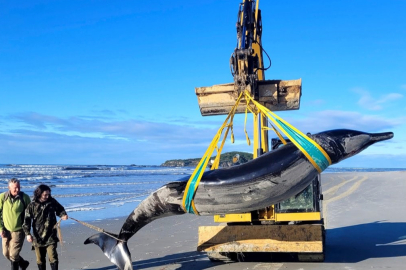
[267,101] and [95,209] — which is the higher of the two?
[267,101]

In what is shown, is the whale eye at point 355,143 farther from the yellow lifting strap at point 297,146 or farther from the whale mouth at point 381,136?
the yellow lifting strap at point 297,146

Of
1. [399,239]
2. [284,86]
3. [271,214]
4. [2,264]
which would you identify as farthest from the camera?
[399,239]

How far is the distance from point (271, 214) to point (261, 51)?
3504 mm

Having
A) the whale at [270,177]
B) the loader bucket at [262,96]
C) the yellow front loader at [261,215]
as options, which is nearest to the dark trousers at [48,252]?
the yellow front loader at [261,215]

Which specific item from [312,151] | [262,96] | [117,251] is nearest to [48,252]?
[117,251]

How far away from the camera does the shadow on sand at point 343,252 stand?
9.02 metres

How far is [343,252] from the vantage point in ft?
31.4

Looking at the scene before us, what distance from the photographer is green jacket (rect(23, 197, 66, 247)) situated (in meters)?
7.33

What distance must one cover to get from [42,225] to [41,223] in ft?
0.12

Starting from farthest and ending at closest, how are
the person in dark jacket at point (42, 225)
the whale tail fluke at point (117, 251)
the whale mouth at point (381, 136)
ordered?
the person in dark jacket at point (42, 225), the whale tail fluke at point (117, 251), the whale mouth at point (381, 136)

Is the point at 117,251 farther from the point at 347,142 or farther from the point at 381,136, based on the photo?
the point at 381,136

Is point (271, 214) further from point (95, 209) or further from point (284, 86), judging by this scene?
point (95, 209)

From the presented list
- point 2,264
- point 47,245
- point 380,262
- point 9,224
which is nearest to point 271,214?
point 380,262

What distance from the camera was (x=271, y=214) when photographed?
8.80 metres
